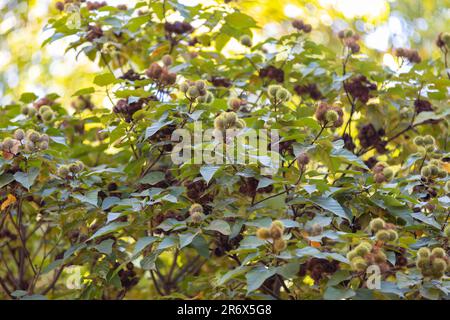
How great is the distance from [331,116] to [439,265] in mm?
558

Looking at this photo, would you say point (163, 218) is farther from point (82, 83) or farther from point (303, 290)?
point (82, 83)

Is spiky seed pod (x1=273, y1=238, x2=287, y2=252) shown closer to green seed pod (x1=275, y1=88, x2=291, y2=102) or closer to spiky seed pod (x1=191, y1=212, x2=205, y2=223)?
spiky seed pod (x1=191, y1=212, x2=205, y2=223)

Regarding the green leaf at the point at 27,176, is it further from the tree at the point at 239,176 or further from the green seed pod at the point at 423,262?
the green seed pod at the point at 423,262

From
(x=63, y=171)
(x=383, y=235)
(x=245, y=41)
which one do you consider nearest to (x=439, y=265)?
(x=383, y=235)

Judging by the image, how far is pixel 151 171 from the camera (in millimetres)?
2369

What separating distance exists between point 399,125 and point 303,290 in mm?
989

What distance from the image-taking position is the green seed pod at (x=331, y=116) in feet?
6.47

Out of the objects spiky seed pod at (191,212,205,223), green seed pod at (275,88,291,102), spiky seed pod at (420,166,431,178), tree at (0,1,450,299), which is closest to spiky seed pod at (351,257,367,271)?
tree at (0,1,450,299)

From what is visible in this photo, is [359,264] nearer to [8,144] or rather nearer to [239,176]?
[239,176]

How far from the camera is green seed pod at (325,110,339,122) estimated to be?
1.97 meters

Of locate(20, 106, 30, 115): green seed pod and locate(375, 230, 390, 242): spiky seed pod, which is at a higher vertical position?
locate(20, 106, 30, 115): green seed pod

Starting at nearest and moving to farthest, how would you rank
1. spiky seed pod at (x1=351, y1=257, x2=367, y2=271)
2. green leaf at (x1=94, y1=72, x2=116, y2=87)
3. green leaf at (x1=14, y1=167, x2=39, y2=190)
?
1. spiky seed pod at (x1=351, y1=257, x2=367, y2=271)
2. green leaf at (x1=14, y1=167, x2=39, y2=190)
3. green leaf at (x1=94, y1=72, x2=116, y2=87)

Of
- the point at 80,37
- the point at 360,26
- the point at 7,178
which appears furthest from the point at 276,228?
the point at 360,26

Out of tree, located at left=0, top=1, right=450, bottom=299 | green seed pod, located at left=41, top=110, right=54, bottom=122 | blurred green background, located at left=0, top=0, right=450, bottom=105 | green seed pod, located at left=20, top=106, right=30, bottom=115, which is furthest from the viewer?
blurred green background, located at left=0, top=0, right=450, bottom=105
